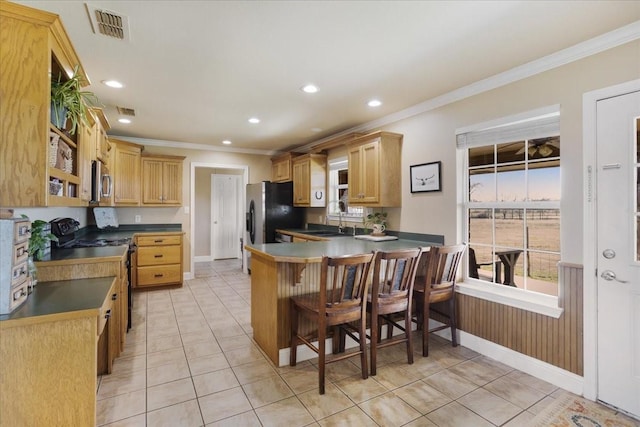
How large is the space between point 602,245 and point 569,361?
0.86 meters

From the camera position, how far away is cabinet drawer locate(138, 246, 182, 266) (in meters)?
4.74

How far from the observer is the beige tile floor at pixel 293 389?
6.36 feet

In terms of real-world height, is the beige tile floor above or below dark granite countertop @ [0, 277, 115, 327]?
below

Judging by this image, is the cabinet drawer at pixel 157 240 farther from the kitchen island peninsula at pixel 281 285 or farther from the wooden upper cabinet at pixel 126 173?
the kitchen island peninsula at pixel 281 285

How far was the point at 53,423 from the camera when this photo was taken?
1.40m

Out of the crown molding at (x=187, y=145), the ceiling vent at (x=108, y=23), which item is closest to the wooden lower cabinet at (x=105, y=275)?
the ceiling vent at (x=108, y=23)

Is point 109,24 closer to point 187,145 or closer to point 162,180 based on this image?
point 162,180

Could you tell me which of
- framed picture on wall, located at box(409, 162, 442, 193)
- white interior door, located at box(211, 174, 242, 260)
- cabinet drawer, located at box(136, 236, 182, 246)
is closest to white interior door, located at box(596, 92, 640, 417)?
framed picture on wall, located at box(409, 162, 442, 193)

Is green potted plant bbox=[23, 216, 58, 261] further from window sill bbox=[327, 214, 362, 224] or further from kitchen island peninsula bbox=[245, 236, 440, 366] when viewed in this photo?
window sill bbox=[327, 214, 362, 224]

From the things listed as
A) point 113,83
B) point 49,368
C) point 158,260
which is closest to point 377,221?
point 113,83

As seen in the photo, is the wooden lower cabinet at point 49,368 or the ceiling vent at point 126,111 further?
the ceiling vent at point 126,111

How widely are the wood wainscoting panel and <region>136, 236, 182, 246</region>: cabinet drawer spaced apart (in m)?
4.21

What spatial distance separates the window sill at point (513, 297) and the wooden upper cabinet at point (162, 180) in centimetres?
451

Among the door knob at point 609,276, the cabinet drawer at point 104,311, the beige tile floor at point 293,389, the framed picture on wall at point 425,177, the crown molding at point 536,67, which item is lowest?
the beige tile floor at point 293,389
